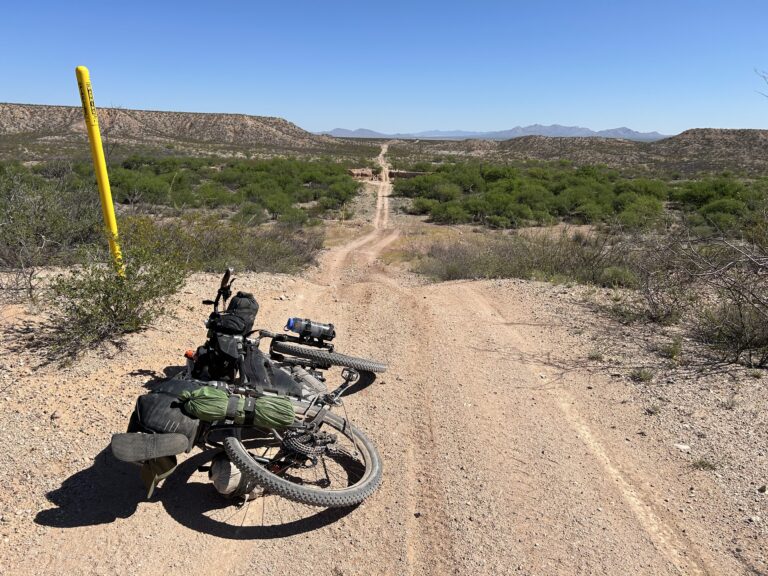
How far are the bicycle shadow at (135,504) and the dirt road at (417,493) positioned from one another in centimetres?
1

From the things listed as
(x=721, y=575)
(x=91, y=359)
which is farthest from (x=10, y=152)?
(x=721, y=575)

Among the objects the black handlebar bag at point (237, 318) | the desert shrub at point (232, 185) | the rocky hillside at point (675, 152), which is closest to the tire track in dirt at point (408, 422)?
the black handlebar bag at point (237, 318)

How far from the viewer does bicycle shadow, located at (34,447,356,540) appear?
340 cm

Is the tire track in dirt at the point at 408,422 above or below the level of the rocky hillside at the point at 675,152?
below

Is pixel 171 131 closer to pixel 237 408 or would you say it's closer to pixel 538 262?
pixel 538 262

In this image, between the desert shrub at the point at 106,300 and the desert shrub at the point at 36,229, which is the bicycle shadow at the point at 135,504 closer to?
the desert shrub at the point at 106,300

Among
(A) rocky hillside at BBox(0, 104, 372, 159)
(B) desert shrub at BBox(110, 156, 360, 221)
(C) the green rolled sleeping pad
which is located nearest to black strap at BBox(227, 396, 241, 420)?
(C) the green rolled sleeping pad

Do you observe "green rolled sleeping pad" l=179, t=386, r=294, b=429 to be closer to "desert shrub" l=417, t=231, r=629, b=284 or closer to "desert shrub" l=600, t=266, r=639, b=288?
"desert shrub" l=600, t=266, r=639, b=288

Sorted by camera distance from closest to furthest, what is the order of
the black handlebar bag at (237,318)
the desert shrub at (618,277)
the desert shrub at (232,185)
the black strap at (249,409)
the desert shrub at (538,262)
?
the black strap at (249,409), the black handlebar bag at (237,318), the desert shrub at (618,277), the desert shrub at (538,262), the desert shrub at (232,185)

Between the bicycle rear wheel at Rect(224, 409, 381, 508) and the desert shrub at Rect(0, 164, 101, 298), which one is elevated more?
the desert shrub at Rect(0, 164, 101, 298)

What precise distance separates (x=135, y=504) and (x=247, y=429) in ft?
2.83

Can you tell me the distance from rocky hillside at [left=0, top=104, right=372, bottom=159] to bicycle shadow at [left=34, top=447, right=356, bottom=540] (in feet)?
169

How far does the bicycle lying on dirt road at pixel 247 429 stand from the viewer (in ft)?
10.5

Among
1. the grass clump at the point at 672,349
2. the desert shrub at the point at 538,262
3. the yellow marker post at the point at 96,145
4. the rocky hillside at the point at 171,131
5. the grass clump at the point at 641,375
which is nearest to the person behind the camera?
the yellow marker post at the point at 96,145
